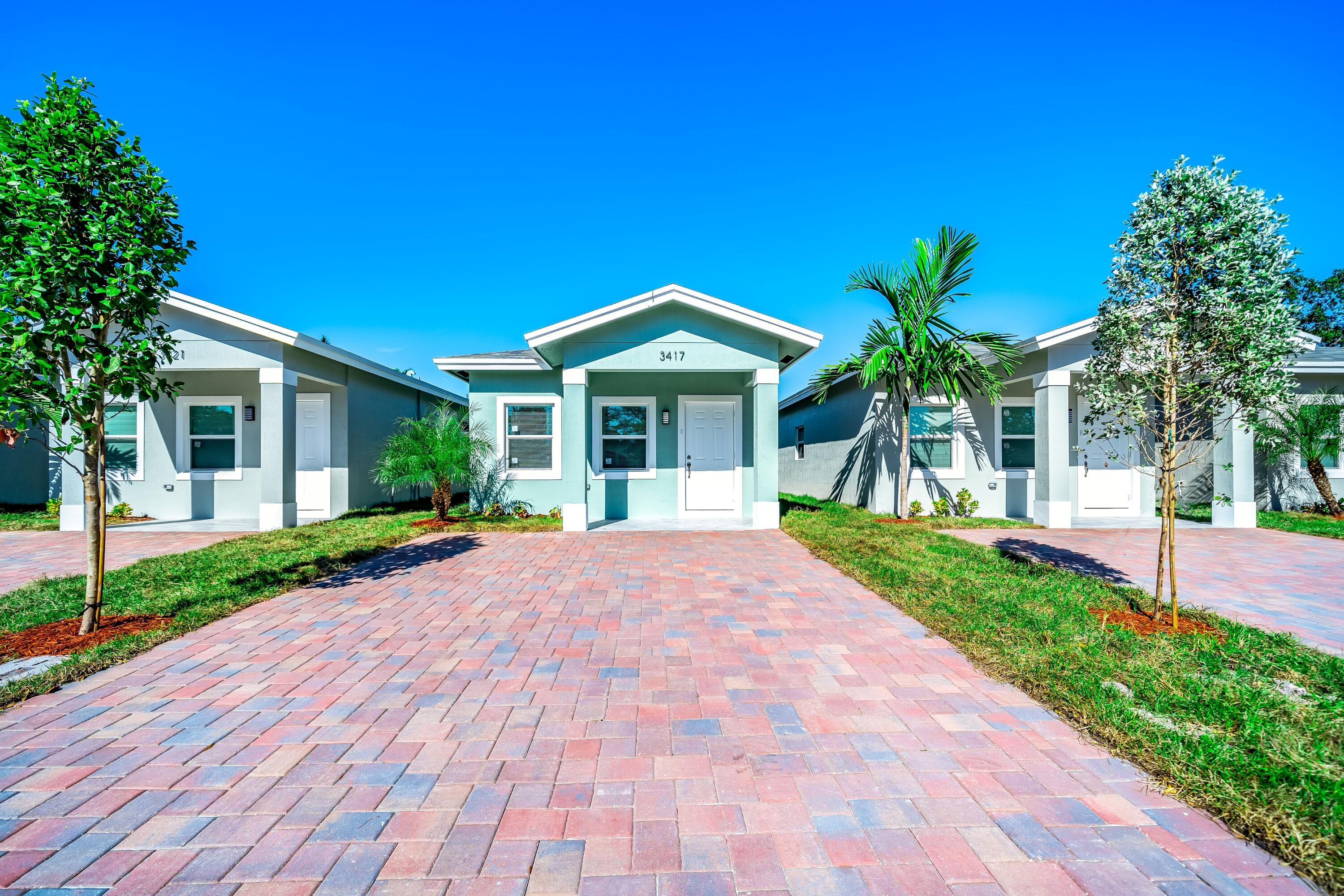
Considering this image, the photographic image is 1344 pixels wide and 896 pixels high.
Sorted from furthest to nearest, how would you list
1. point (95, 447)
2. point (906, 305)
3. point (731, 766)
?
Result: point (906, 305) → point (95, 447) → point (731, 766)

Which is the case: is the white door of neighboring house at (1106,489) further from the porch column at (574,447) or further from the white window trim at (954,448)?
the porch column at (574,447)

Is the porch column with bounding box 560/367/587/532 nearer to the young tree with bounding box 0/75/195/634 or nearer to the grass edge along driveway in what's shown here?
the grass edge along driveway

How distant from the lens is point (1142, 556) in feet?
23.9

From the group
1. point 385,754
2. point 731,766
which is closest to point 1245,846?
point 731,766

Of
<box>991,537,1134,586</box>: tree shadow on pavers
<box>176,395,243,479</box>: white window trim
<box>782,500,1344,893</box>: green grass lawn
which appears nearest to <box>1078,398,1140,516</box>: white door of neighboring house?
<box>991,537,1134,586</box>: tree shadow on pavers

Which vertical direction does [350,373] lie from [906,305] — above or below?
below

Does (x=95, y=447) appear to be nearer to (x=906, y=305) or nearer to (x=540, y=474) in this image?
(x=540, y=474)

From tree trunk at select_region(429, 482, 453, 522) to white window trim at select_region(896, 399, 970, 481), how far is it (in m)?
8.50

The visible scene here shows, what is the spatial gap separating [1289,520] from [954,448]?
18.6 feet

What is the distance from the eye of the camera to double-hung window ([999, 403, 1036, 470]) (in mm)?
11617

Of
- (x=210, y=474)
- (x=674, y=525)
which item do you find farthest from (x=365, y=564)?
(x=210, y=474)

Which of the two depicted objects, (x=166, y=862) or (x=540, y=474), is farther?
(x=540, y=474)

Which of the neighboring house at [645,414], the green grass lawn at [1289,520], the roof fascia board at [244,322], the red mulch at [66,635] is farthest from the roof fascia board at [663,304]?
the green grass lawn at [1289,520]

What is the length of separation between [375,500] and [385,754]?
12.2 metres
